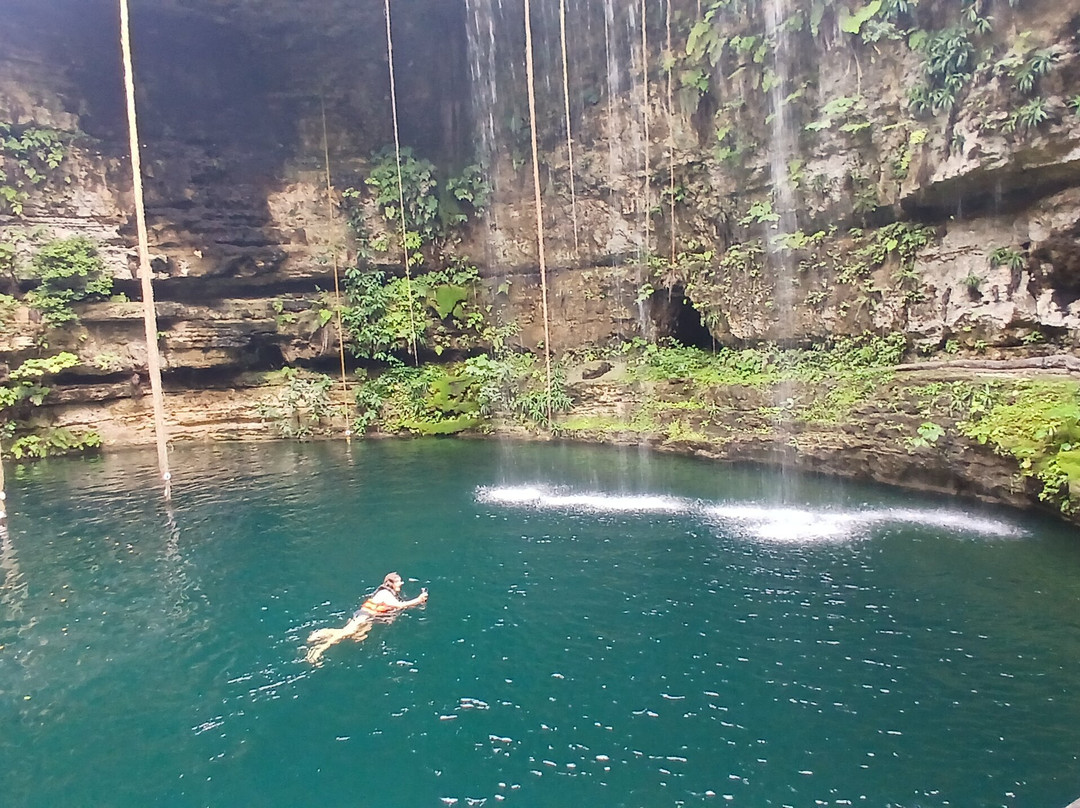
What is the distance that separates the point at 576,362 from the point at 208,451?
11.0m

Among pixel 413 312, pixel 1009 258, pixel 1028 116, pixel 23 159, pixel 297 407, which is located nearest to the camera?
pixel 1028 116

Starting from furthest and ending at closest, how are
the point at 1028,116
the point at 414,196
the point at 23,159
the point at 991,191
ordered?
1. the point at 414,196
2. the point at 23,159
3. the point at 991,191
4. the point at 1028,116

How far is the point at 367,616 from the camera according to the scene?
787cm

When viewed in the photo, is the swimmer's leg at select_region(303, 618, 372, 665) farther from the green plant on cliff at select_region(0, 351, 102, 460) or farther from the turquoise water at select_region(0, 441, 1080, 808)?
the green plant on cliff at select_region(0, 351, 102, 460)

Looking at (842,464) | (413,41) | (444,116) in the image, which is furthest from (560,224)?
(842,464)

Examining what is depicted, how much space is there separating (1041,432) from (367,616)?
33.4 ft

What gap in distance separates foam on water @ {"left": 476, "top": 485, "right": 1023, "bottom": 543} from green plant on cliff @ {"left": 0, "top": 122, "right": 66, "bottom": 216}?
17125 millimetres

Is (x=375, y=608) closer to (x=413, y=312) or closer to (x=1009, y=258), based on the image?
(x=1009, y=258)

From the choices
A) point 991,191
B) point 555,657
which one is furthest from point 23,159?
point 991,191

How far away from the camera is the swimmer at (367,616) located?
7.34 m

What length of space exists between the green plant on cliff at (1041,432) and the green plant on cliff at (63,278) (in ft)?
73.6

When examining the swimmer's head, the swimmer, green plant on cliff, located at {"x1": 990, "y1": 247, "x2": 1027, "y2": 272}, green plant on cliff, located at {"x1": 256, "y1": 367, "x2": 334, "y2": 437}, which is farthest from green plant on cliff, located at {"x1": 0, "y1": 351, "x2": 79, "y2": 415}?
green plant on cliff, located at {"x1": 990, "y1": 247, "x2": 1027, "y2": 272}

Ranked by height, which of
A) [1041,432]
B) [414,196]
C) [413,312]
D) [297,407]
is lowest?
[1041,432]

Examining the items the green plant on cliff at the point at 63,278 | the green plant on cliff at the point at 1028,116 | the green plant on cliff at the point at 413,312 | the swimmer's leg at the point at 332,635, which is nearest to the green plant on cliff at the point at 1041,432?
the green plant on cliff at the point at 1028,116
